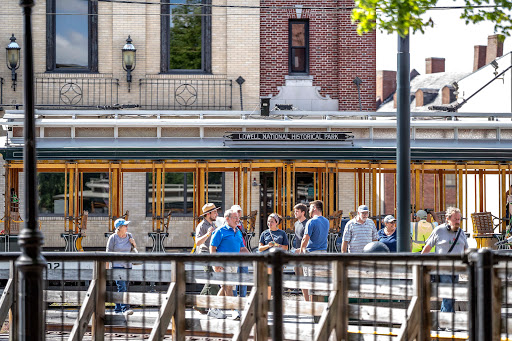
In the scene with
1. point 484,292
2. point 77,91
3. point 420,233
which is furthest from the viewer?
point 77,91

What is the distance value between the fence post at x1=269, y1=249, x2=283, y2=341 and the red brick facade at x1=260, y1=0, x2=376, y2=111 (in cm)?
1859

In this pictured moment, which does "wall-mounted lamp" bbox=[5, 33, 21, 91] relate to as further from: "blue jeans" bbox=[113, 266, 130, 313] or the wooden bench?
the wooden bench

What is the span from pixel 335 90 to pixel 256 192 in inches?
148

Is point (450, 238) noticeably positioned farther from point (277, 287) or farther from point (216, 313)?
point (277, 287)

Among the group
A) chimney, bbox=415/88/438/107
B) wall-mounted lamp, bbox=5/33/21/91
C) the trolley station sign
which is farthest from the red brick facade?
chimney, bbox=415/88/438/107

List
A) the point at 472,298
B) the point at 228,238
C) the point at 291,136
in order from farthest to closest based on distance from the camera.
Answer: the point at 291,136 < the point at 228,238 < the point at 472,298

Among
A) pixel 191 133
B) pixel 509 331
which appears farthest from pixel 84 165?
pixel 509 331

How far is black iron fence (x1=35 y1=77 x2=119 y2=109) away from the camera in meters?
24.0

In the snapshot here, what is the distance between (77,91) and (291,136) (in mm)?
7991

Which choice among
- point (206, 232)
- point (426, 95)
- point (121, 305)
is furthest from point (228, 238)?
point (426, 95)

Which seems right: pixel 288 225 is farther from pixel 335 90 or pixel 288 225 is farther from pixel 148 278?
pixel 148 278

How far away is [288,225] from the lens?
63.8 feet

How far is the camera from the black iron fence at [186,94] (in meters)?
24.3

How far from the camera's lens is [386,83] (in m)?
64.9
